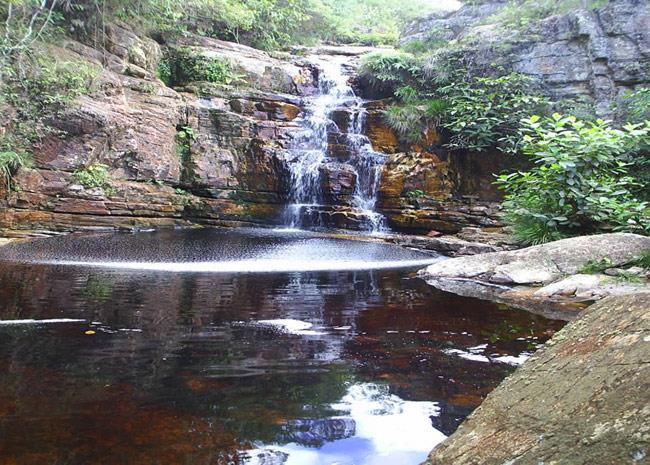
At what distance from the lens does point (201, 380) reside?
97.6 inches

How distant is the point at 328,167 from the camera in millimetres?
12227

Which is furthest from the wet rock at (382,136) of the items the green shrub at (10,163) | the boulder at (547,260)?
the green shrub at (10,163)

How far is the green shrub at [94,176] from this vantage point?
1034 cm

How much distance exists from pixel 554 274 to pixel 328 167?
7.29 metres

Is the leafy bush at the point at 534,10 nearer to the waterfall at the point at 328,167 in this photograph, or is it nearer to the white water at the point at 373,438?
the waterfall at the point at 328,167

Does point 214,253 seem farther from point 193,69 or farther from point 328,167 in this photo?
point 193,69

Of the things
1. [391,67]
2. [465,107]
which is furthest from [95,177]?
[465,107]

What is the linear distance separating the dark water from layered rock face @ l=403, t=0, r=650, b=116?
10.6 meters

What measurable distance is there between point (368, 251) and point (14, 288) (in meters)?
5.65

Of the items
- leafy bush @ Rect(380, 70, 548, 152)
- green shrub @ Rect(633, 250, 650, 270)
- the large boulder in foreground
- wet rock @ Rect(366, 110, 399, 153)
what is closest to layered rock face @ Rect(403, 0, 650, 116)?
leafy bush @ Rect(380, 70, 548, 152)

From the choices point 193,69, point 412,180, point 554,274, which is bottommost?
point 554,274

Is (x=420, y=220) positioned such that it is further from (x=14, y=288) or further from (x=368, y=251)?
(x=14, y=288)

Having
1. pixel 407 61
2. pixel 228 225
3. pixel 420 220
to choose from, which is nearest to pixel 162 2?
pixel 228 225

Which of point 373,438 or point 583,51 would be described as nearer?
point 373,438
